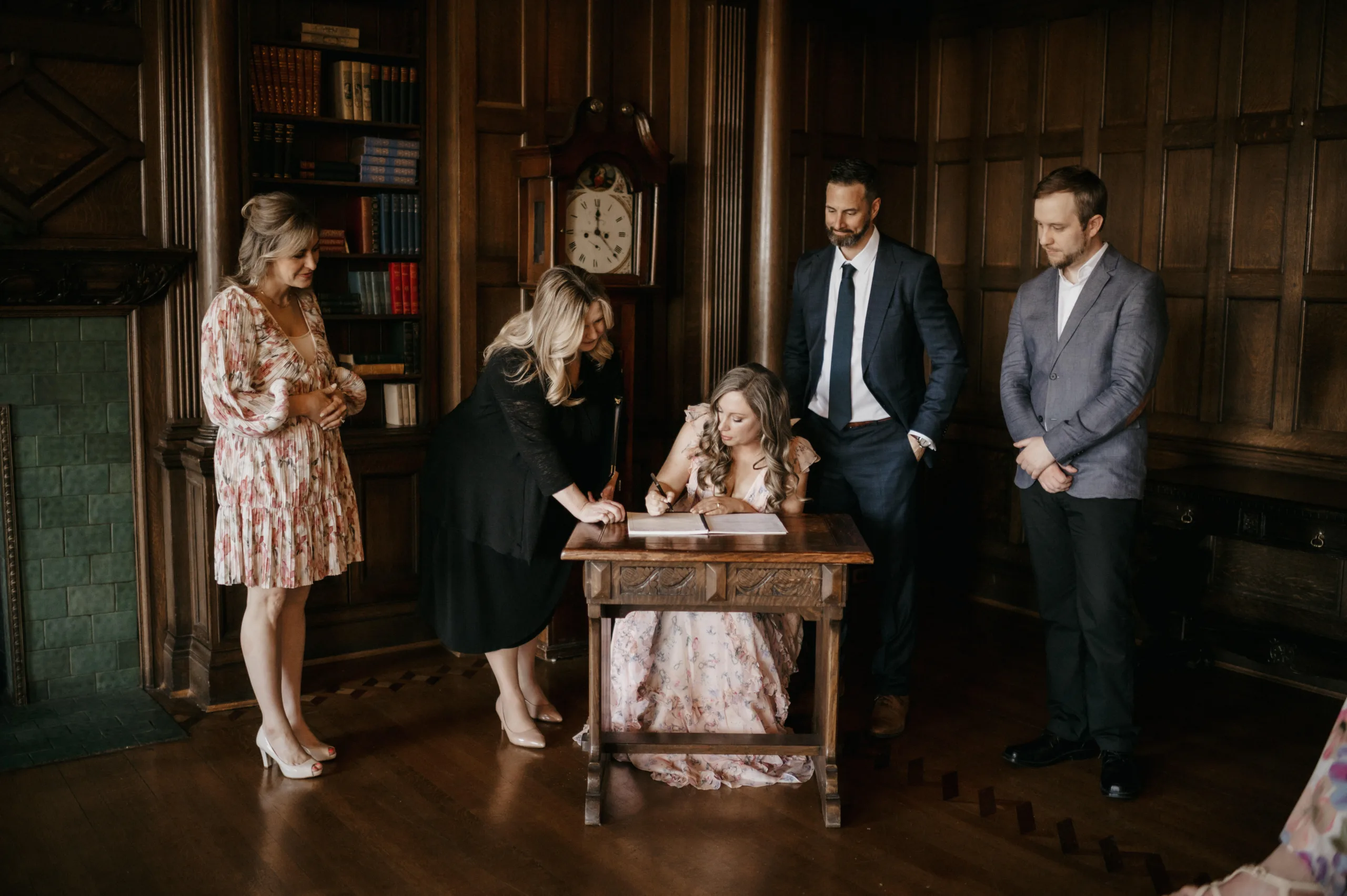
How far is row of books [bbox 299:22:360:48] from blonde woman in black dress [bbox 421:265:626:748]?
1457mm

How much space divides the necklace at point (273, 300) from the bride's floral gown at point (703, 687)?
1356mm

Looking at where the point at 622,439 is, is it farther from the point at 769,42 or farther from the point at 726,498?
the point at 769,42

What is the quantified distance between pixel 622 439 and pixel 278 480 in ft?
4.65

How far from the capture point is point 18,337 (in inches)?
154

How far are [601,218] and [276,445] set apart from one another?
1.59 metres

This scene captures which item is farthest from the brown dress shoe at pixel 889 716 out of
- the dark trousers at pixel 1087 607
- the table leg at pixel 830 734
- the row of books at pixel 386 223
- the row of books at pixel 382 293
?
the row of books at pixel 386 223

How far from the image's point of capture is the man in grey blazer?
3.33 metres

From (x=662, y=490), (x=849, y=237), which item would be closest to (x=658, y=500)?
(x=662, y=490)

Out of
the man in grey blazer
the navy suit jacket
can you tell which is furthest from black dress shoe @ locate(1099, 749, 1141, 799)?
the navy suit jacket

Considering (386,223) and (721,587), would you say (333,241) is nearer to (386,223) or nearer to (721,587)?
(386,223)

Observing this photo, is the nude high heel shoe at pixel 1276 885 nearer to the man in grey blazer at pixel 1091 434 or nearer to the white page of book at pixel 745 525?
the white page of book at pixel 745 525

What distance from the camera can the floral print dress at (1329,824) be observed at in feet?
3.37

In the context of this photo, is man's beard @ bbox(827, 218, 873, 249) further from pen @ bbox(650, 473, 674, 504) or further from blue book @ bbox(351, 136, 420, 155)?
blue book @ bbox(351, 136, 420, 155)

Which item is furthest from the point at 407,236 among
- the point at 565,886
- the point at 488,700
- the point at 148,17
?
the point at 565,886
